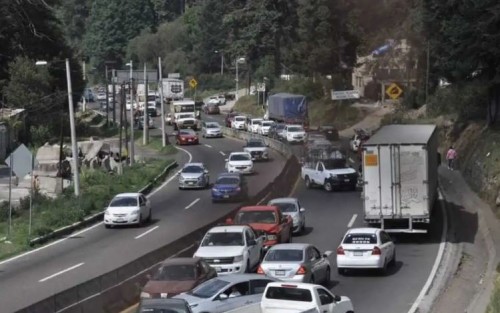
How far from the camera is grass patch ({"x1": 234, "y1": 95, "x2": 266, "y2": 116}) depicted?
12688 centimetres

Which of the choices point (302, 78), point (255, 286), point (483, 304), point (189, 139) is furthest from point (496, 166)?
point (302, 78)

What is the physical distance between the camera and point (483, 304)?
81.0 feet

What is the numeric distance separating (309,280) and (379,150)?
32.2 ft

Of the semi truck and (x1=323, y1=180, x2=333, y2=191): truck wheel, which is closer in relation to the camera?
(x1=323, y1=180, x2=333, y2=191): truck wheel

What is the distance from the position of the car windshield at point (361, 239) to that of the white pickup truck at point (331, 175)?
67.6 feet

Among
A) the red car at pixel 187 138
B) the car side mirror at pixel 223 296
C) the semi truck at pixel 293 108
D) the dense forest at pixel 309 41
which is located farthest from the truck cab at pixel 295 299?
the semi truck at pixel 293 108

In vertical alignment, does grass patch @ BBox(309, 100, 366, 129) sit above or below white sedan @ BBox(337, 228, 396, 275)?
above

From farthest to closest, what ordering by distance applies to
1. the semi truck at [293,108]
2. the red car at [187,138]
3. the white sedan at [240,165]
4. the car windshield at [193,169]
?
the semi truck at [293,108], the red car at [187,138], the white sedan at [240,165], the car windshield at [193,169]

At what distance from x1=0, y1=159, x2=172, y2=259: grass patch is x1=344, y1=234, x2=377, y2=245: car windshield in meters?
13.5

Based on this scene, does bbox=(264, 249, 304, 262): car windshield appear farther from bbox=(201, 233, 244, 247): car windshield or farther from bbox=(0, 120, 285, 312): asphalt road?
bbox=(0, 120, 285, 312): asphalt road

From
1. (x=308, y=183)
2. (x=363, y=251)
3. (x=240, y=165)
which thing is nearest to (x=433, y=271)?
(x=363, y=251)

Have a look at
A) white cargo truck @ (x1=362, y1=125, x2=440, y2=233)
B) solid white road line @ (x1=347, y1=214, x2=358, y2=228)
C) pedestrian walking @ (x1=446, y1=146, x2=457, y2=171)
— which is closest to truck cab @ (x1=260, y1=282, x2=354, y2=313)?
white cargo truck @ (x1=362, y1=125, x2=440, y2=233)

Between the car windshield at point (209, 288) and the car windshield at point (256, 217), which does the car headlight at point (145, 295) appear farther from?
the car windshield at point (256, 217)

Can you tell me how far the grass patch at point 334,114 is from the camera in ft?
313
